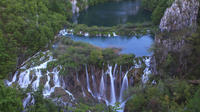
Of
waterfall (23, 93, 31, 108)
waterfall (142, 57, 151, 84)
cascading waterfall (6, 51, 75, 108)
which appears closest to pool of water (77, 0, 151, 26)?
waterfall (142, 57, 151, 84)

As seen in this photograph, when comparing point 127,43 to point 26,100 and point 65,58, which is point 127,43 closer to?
point 65,58

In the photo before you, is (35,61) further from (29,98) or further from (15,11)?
(15,11)

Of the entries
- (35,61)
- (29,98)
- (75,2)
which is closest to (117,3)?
(75,2)

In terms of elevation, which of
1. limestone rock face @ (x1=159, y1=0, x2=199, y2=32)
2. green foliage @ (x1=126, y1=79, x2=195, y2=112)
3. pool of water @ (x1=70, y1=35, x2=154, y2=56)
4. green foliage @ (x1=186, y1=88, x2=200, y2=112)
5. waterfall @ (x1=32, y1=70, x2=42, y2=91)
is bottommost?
waterfall @ (x1=32, y1=70, x2=42, y2=91)

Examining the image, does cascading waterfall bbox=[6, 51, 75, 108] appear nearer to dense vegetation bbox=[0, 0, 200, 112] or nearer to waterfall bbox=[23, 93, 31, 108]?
dense vegetation bbox=[0, 0, 200, 112]

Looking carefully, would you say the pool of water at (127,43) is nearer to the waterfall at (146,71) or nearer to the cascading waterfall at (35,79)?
the waterfall at (146,71)
